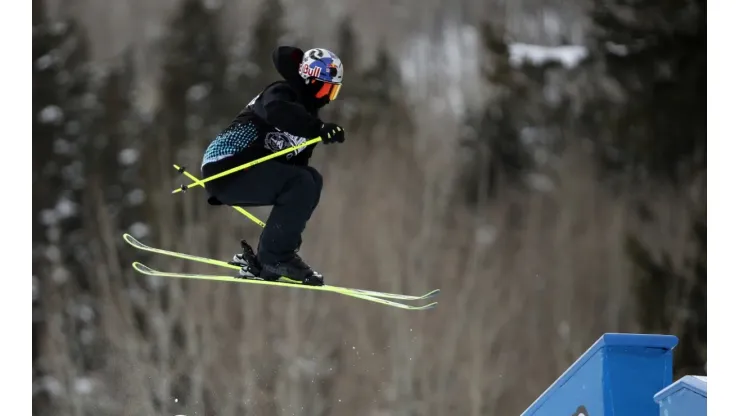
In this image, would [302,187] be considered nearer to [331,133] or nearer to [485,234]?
[331,133]

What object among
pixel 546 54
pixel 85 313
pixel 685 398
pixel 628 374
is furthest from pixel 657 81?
pixel 685 398

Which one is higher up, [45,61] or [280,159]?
[45,61]

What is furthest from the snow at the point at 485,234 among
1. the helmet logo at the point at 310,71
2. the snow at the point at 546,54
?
the helmet logo at the point at 310,71

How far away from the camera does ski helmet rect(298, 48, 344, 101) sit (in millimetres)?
3299

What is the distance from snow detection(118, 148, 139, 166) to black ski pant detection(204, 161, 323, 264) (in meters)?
3.09

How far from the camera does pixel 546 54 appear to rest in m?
6.21

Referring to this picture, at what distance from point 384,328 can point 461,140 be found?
4.76 feet

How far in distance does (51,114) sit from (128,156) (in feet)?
1.89

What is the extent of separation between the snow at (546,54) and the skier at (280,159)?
304cm

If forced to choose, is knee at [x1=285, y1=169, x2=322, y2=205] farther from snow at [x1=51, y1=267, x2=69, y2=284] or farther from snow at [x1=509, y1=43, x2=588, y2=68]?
snow at [x1=51, y1=267, x2=69, y2=284]

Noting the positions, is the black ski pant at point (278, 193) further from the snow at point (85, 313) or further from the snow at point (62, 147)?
the snow at point (85, 313)

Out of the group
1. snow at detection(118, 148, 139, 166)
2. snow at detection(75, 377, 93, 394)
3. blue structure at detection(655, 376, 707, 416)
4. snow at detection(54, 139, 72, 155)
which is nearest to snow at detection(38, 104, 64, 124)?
snow at detection(54, 139, 72, 155)
